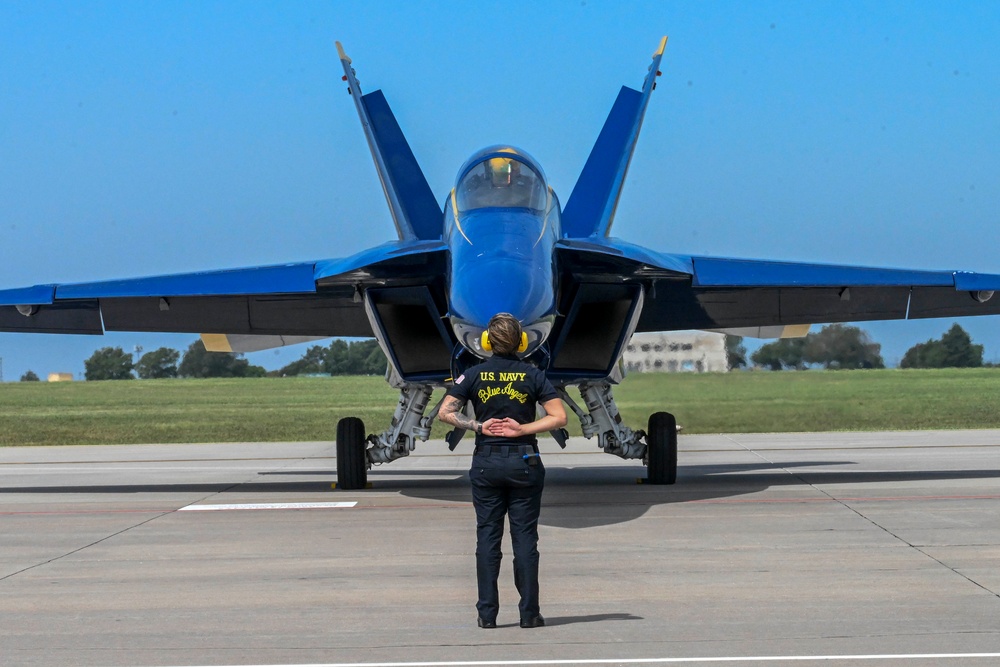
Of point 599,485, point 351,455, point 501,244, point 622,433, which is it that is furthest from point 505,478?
point 599,485

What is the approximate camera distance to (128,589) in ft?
24.6

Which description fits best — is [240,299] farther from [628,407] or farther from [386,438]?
[628,407]

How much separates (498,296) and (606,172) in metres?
6.83

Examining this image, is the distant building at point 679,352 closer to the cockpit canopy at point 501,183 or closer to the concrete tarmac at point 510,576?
the concrete tarmac at point 510,576

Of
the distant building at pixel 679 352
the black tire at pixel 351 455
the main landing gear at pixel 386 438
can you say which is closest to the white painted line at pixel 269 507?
the main landing gear at pixel 386 438

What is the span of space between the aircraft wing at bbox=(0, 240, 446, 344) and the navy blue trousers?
17.6 feet

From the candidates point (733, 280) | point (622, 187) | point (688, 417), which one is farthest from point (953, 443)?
point (733, 280)

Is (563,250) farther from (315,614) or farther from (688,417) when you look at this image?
(688,417)

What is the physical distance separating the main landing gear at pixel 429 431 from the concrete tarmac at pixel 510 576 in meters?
0.37

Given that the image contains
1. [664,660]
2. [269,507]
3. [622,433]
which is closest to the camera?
[664,660]

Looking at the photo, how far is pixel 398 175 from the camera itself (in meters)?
15.7

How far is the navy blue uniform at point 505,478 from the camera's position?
6.16 meters

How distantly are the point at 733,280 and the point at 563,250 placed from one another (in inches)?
82.1

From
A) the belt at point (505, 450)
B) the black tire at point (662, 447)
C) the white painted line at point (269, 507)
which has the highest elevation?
the belt at point (505, 450)
